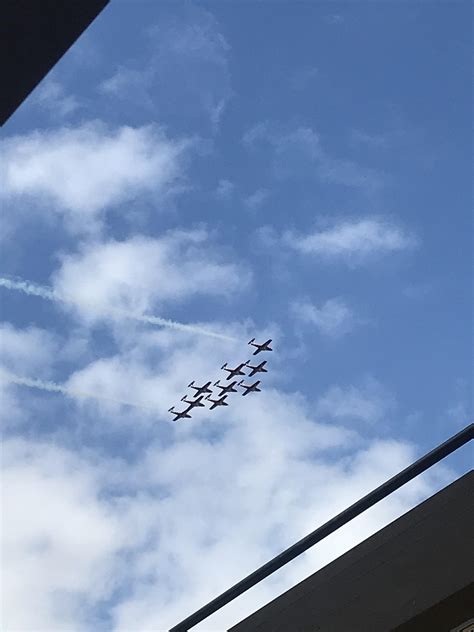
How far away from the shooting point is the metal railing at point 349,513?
10.0 metres

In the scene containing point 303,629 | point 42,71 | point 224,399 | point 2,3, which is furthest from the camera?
point 224,399

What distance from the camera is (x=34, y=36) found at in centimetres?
926

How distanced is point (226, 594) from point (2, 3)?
25.5 ft

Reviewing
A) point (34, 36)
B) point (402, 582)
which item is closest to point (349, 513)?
point (402, 582)

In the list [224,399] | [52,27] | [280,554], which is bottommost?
[280,554]

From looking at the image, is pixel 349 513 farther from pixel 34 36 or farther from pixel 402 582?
pixel 34 36

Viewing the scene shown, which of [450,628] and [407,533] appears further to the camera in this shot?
[407,533]

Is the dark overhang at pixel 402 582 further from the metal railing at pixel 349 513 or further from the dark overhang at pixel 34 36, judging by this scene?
the dark overhang at pixel 34 36

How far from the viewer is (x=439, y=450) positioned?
10.0m

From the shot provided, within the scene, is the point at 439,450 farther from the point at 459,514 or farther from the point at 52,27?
the point at 52,27

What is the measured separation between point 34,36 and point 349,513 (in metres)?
6.93

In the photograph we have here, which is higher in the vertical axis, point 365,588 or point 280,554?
point 280,554

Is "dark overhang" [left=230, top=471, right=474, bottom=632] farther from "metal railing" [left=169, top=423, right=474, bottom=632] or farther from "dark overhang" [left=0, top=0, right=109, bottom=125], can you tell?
"dark overhang" [left=0, top=0, right=109, bottom=125]

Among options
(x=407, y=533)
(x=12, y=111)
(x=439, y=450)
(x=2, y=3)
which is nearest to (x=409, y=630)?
(x=407, y=533)
